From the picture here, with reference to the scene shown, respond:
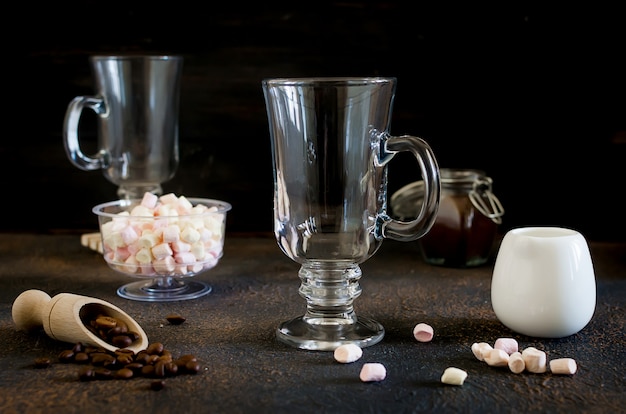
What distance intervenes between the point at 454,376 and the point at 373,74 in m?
0.96

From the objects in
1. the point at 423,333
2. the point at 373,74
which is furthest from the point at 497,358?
the point at 373,74

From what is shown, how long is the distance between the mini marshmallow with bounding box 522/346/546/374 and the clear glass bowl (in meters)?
0.53

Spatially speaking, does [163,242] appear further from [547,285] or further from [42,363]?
[547,285]

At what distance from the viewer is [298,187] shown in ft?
3.37

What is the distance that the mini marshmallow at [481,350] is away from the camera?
3.25 ft

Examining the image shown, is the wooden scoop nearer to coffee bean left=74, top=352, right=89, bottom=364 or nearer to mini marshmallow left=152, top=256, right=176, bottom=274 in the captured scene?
coffee bean left=74, top=352, right=89, bottom=364

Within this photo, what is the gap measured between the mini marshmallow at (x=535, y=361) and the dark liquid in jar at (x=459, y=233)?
1.79ft

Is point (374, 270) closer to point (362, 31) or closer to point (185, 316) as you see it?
point (185, 316)

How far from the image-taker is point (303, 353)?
1.03 metres

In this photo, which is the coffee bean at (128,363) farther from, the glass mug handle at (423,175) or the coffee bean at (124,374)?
the glass mug handle at (423,175)

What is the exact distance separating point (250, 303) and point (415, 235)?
34cm

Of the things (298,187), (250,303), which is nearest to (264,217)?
(250,303)

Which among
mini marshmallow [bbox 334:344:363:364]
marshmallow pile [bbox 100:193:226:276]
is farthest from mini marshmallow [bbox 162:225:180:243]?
mini marshmallow [bbox 334:344:363:364]

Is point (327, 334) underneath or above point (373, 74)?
underneath
